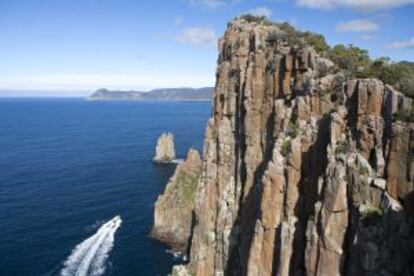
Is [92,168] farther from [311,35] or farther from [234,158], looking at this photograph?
[311,35]

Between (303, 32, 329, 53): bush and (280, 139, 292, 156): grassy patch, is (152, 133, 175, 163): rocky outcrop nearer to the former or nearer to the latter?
(303, 32, 329, 53): bush

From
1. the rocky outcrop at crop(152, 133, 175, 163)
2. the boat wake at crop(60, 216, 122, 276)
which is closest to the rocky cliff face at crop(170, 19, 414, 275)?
the boat wake at crop(60, 216, 122, 276)

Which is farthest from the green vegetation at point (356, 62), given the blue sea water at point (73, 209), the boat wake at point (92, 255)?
the boat wake at point (92, 255)

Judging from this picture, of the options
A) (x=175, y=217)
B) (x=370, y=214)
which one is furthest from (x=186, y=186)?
(x=370, y=214)

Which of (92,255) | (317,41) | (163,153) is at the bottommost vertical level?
(92,255)

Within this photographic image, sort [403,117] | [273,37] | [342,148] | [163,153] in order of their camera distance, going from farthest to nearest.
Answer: [163,153] → [273,37] → [342,148] → [403,117]

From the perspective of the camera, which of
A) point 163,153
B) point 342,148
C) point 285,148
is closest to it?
point 342,148

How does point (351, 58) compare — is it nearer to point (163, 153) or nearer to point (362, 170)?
point (362, 170)
